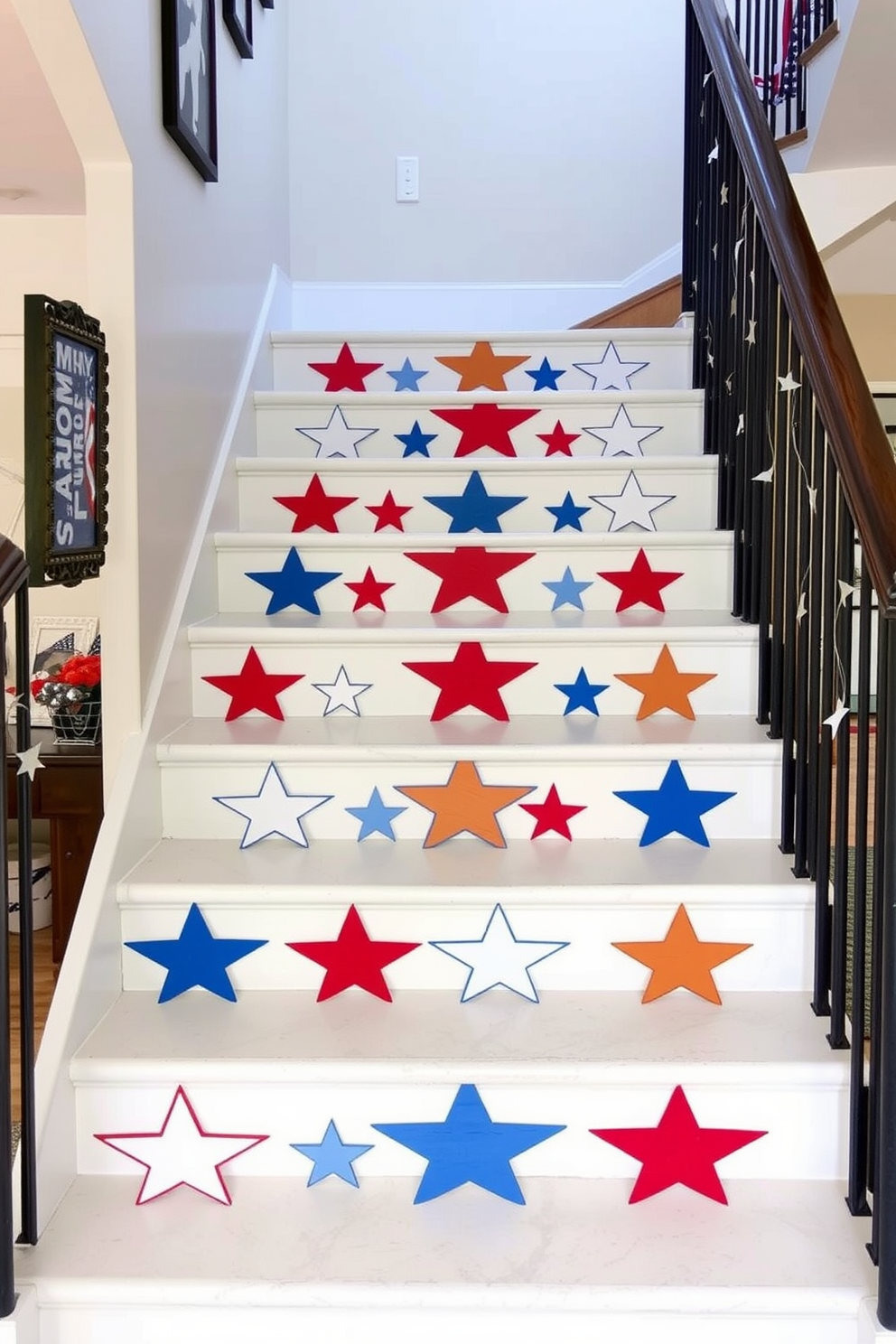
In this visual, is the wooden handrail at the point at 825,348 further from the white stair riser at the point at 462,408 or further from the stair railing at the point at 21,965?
the stair railing at the point at 21,965

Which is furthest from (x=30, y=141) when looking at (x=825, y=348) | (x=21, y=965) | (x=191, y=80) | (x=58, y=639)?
(x=21, y=965)

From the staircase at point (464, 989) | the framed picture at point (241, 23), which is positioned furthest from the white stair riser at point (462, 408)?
the framed picture at point (241, 23)

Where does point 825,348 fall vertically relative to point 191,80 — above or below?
below

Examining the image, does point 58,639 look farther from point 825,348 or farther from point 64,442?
point 825,348

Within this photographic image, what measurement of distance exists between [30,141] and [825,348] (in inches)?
82.6

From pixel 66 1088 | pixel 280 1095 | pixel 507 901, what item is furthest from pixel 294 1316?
pixel 507 901

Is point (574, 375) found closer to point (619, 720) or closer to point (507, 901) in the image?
point (619, 720)

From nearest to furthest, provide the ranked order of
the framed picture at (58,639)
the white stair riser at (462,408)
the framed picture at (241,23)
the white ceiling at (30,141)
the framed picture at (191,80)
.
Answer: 1. the framed picture at (191,80)
2. the white ceiling at (30,141)
3. the framed picture at (241,23)
4. the white stair riser at (462,408)
5. the framed picture at (58,639)

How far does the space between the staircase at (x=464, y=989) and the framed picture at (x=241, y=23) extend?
131 centimetres

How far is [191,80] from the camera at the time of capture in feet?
7.22

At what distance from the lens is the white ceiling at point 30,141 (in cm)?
230

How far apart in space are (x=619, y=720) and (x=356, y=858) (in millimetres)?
595

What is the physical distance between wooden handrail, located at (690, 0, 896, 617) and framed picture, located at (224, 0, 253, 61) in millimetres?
1195

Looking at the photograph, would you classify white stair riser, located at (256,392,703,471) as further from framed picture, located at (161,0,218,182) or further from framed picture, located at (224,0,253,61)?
framed picture, located at (224,0,253,61)
